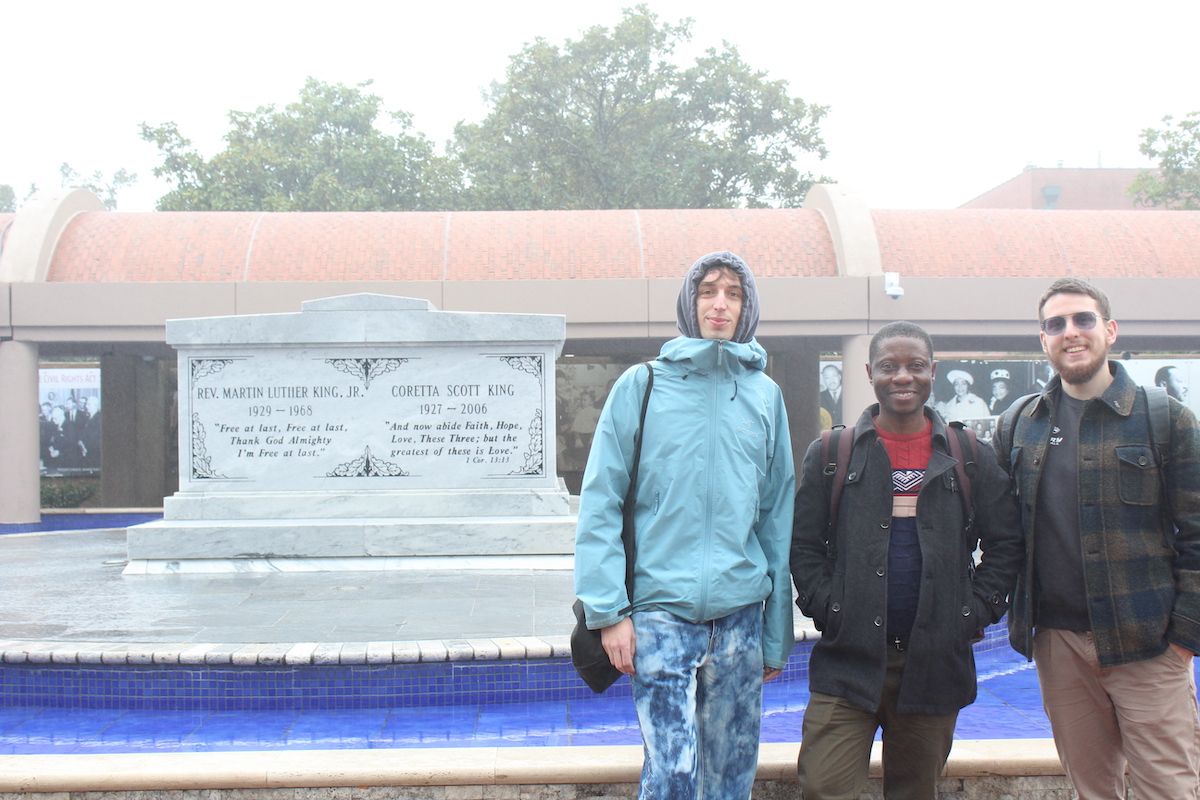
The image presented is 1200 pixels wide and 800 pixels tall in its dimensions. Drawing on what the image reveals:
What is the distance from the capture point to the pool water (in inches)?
156

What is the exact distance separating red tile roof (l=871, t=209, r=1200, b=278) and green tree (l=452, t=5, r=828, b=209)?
1331 cm

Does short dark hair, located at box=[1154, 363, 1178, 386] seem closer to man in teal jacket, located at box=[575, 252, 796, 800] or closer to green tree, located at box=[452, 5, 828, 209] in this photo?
green tree, located at box=[452, 5, 828, 209]

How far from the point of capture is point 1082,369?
2773 mm

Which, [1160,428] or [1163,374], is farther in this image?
[1163,374]

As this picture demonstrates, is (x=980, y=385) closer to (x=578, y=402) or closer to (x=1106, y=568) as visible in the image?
(x=578, y=402)

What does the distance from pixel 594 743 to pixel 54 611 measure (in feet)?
12.5

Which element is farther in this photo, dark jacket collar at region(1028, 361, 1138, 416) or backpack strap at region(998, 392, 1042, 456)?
backpack strap at region(998, 392, 1042, 456)

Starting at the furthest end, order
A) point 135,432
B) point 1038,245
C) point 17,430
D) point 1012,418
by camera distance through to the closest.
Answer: point 135,432 < point 1038,245 < point 17,430 < point 1012,418

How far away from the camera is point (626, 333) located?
13.9m

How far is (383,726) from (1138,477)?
318 cm

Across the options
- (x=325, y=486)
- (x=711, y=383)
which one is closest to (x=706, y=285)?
(x=711, y=383)

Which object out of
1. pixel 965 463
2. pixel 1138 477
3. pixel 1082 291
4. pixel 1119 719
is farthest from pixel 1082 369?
pixel 1119 719

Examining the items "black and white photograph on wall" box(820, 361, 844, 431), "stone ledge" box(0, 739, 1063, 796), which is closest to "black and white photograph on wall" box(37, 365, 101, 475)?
"black and white photograph on wall" box(820, 361, 844, 431)

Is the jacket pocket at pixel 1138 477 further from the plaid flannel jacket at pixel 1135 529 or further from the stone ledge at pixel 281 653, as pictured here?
the stone ledge at pixel 281 653
